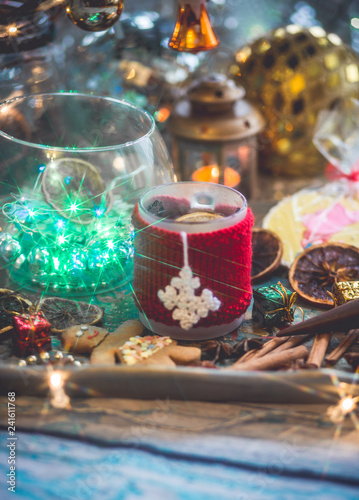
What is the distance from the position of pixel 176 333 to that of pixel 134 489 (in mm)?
269

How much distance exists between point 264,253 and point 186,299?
277 millimetres

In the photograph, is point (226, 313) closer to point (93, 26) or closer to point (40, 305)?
point (40, 305)

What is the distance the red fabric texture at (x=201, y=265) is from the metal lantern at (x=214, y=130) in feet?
2.07

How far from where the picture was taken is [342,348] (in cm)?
82

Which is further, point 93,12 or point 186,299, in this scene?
point 93,12

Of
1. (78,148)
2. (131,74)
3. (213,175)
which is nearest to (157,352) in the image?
(78,148)

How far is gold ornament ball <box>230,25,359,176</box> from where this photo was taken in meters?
1.50

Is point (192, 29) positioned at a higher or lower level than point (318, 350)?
higher

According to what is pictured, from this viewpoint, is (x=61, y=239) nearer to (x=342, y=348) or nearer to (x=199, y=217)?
(x=199, y=217)

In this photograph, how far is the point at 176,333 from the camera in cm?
85

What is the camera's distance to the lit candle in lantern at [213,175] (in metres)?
1.48

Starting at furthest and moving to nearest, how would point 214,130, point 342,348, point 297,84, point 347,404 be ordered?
point 297,84, point 214,130, point 342,348, point 347,404

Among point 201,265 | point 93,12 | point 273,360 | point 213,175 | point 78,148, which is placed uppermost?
point 93,12

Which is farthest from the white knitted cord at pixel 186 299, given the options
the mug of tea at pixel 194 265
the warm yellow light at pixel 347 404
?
the warm yellow light at pixel 347 404
